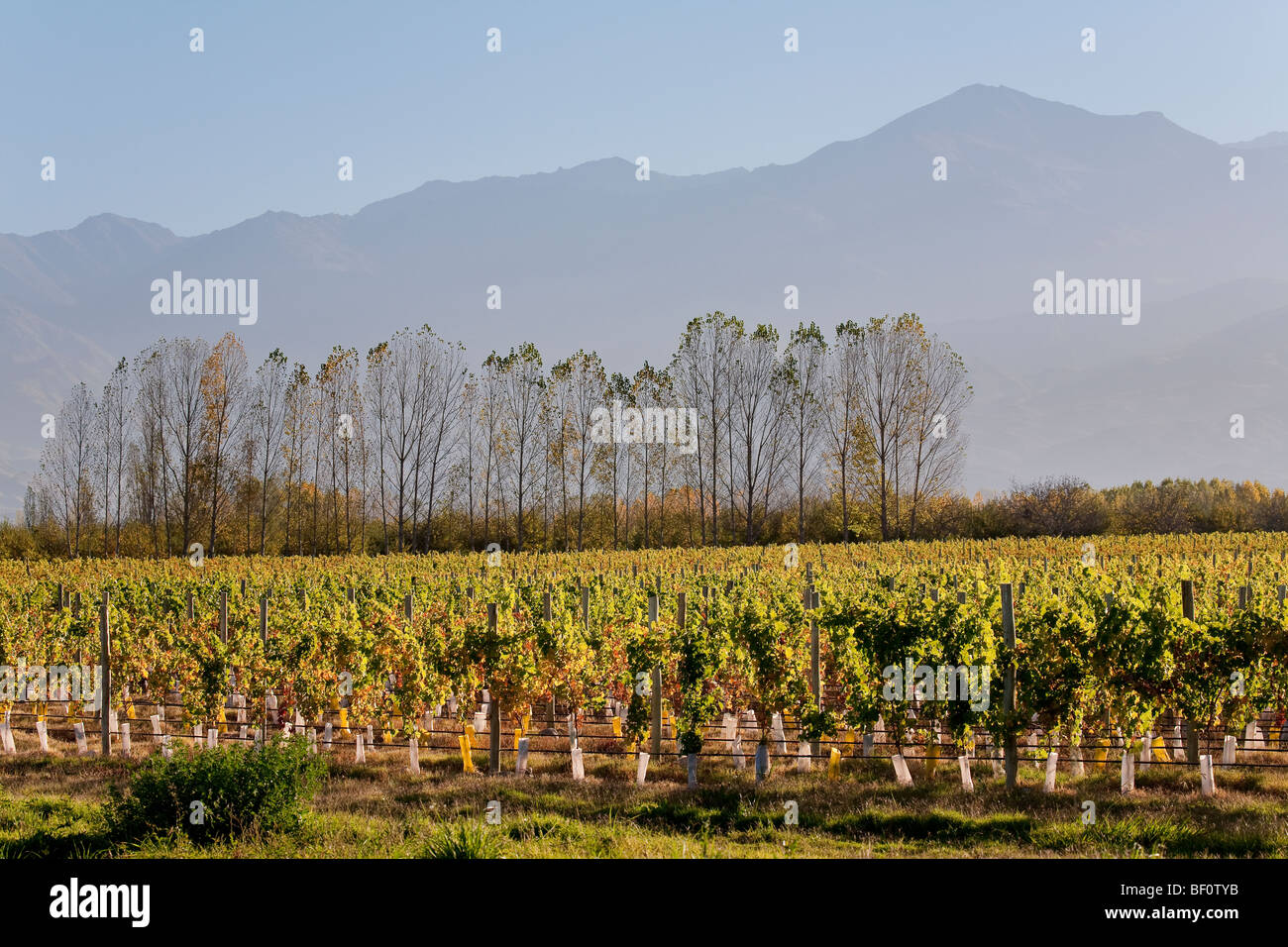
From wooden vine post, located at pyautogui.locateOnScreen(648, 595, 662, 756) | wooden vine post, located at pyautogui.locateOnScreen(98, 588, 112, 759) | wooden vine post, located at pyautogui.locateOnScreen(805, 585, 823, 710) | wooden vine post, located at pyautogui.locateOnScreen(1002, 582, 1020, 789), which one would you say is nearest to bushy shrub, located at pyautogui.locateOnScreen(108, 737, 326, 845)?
wooden vine post, located at pyautogui.locateOnScreen(648, 595, 662, 756)

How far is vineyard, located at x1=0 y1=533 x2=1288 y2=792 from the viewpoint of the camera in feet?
40.9

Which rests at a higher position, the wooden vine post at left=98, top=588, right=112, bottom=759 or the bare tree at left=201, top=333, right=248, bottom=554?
the bare tree at left=201, top=333, right=248, bottom=554

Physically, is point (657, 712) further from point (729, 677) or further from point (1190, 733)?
point (1190, 733)

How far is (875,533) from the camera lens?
6575cm

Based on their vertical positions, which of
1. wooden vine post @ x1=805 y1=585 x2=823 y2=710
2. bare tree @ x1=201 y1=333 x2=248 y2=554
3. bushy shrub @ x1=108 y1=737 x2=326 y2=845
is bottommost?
bushy shrub @ x1=108 y1=737 x2=326 y2=845

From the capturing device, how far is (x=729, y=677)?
14.2 m

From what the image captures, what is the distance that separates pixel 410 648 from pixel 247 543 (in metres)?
56.1

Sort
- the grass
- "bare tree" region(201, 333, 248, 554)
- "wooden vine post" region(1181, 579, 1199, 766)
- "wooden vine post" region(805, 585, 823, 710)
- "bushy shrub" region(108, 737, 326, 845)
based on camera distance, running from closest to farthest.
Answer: the grass < "bushy shrub" region(108, 737, 326, 845) < "wooden vine post" region(1181, 579, 1199, 766) < "wooden vine post" region(805, 585, 823, 710) < "bare tree" region(201, 333, 248, 554)

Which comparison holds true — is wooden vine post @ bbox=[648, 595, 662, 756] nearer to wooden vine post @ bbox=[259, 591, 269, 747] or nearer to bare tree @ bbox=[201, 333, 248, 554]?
wooden vine post @ bbox=[259, 591, 269, 747]

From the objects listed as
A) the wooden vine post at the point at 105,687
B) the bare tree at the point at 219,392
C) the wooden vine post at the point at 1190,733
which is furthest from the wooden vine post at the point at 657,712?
the bare tree at the point at 219,392

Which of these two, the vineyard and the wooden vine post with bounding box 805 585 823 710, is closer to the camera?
the vineyard

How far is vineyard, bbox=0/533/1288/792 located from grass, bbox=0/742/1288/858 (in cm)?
41
